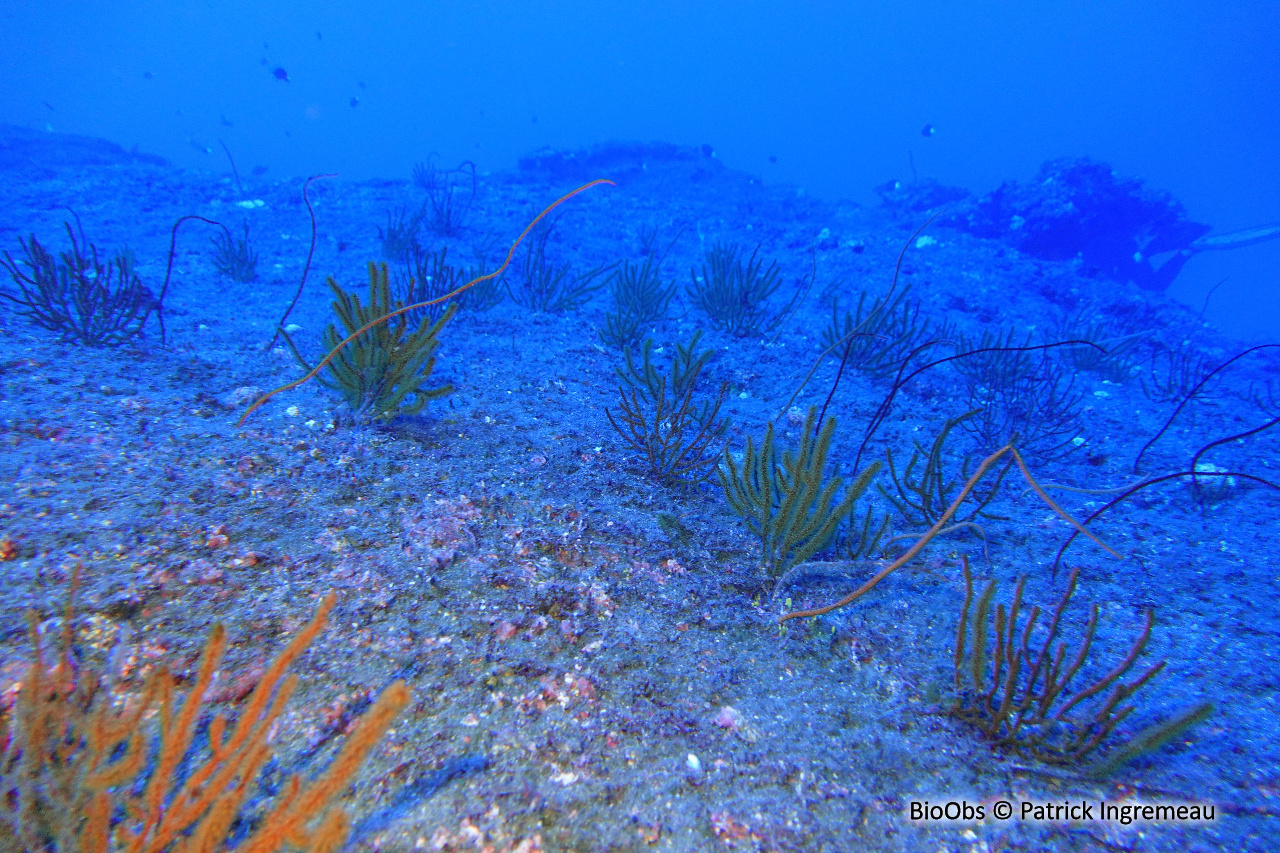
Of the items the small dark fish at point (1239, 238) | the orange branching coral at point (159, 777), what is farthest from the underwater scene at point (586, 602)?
the small dark fish at point (1239, 238)

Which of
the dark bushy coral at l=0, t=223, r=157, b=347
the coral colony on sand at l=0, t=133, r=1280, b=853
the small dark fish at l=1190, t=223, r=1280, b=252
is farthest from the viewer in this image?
the small dark fish at l=1190, t=223, r=1280, b=252

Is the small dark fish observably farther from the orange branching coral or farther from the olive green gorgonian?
the orange branching coral

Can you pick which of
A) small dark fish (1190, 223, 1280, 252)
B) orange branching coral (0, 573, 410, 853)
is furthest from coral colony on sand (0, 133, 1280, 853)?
small dark fish (1190, 223, 1280, 252)

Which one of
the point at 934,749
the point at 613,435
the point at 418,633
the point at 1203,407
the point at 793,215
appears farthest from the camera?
the point at 793,215

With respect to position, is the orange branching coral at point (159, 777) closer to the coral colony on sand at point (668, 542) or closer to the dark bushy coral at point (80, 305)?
the coral colony on sand at point (668, 542)

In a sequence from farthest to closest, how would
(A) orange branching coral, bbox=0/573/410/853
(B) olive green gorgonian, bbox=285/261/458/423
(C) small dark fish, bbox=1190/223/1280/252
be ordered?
(C) small dark fish, bbox=1190/223/1280/252
(B) olive green gorgonian, bbox=285/261/458/423
(A) orange branching coral, bbox=0/573/410/853

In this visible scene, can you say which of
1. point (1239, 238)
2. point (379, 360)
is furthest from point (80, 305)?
point (1239, 238)

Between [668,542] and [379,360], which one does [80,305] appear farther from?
[668,542]

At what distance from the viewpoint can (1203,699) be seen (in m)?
1.86

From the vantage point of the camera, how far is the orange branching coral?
2.89ft

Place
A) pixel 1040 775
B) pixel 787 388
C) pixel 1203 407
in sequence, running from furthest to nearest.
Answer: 1. pixel 1203 407
2. pixel 787 388
3. pixel 1040 775

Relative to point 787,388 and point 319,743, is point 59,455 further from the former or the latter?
point 787,388

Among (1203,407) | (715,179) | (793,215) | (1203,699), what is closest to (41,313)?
(1203,699)

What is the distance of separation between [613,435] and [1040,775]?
2600mm
